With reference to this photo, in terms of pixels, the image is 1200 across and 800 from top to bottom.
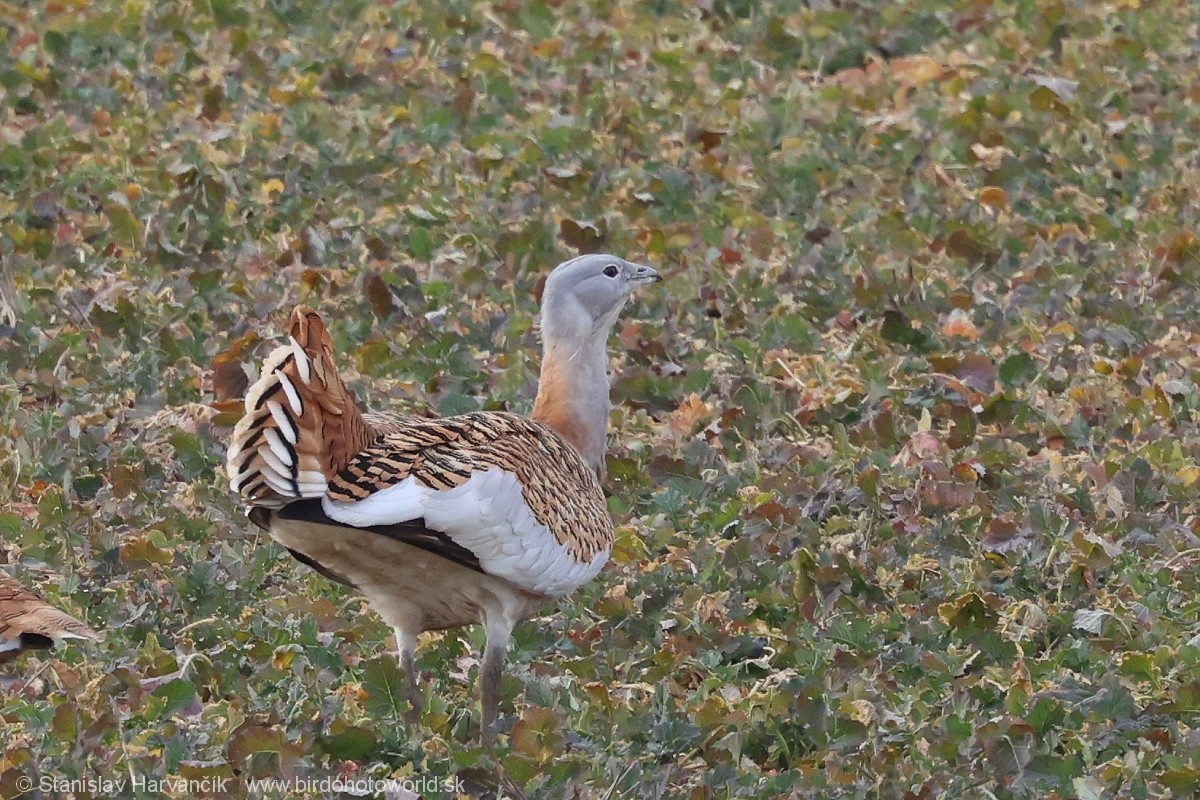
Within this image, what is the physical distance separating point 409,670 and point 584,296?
1254 mm

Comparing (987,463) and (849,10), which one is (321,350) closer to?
(987,463)

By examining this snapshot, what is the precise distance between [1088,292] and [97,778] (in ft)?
14.5

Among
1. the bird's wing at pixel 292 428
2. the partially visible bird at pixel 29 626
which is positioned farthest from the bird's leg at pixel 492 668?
the partially visible bird at pixel 29 626

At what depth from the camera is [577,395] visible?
6148 mm

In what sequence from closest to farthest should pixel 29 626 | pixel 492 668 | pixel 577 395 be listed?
pixel 29 626 → pixel 492 668 → pixel 577 395

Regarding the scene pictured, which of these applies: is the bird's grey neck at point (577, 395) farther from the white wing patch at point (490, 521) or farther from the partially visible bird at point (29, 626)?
the partially visible bird at point (29, 626)

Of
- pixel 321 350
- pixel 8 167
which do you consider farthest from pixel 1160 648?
pixel 8 167

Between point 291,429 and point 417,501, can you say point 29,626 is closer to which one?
point 291,429

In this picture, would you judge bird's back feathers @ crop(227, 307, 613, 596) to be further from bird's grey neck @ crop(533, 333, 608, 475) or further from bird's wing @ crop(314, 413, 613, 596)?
bird's grey neck @ crop(533, 333, 608, 475)

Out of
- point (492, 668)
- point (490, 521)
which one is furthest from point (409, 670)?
point (490, 521)

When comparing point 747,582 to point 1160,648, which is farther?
point 747,582

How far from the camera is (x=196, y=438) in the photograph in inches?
271

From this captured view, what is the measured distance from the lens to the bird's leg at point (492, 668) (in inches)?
212

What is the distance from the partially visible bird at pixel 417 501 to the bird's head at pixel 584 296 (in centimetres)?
32
